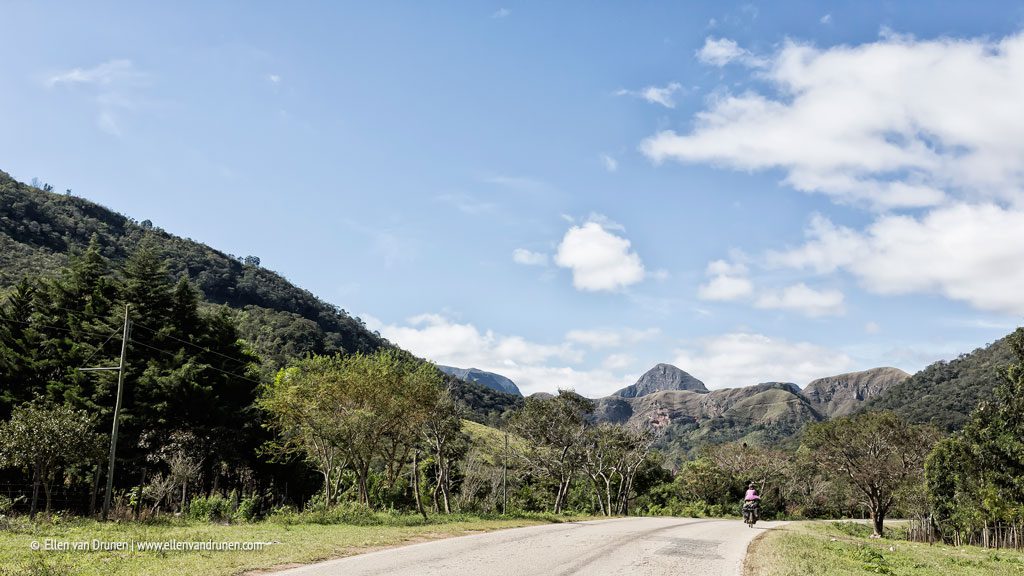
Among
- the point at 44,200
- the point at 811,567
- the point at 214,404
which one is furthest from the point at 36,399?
the point at 44,200

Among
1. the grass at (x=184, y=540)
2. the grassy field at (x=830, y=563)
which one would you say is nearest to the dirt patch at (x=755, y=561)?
the grassy field at (x=830, y=563)

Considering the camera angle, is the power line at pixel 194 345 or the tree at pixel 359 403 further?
the power line at pixel 194 345

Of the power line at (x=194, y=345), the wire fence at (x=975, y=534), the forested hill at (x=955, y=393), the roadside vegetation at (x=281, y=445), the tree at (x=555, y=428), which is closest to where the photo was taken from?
the roadside vegetation at (x=281, y=445)

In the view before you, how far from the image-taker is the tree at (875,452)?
48.6 meters

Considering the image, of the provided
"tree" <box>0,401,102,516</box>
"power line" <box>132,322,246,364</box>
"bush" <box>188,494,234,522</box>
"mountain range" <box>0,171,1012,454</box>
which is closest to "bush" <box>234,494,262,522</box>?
"bush" <box>188,494,234,522</box>

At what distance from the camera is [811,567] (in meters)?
13.8

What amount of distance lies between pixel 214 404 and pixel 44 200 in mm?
136013

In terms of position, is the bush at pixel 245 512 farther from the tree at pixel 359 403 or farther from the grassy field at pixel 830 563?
the grassy field at pixel 830 563

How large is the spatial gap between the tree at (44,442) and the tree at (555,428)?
2576cm

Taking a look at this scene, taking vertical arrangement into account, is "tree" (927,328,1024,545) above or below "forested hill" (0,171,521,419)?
below

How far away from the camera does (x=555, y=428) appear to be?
43.9 m

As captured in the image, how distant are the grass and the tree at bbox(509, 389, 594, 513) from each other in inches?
721

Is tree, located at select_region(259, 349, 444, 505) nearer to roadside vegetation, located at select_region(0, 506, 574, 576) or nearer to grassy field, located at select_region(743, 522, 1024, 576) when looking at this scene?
roadside vegetation, located at select_region(0, 506, 574, 576)

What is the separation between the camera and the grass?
439 inches
